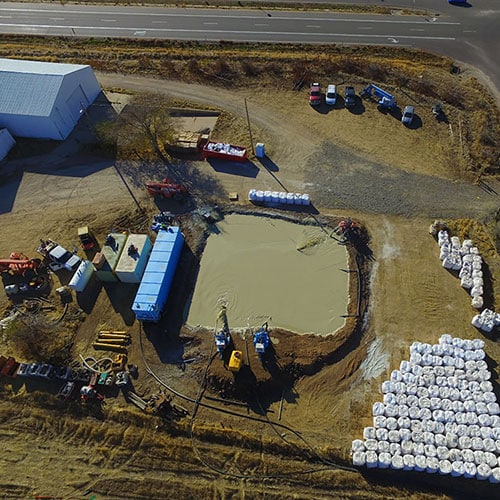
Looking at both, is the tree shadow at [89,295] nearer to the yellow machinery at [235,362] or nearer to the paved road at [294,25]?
the yellow machinery at [235,362]

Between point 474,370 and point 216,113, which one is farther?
point 216,113

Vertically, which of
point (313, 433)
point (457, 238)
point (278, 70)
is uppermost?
point (278, 70)

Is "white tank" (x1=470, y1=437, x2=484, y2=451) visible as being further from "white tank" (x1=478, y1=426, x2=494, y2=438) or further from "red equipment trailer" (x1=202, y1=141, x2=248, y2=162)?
"red equipment trailer" (x1=202, y1=141, x2=248, y2=162)

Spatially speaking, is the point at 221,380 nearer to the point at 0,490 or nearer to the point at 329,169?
the point at 0,490

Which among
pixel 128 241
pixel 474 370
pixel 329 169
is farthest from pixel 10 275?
pixel 474 370

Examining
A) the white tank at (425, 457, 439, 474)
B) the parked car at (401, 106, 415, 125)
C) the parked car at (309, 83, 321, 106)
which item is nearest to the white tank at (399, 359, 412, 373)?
the white tank at (425, 457, 439, 474)

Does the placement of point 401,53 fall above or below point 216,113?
above

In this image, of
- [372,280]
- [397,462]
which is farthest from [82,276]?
[397,462]
